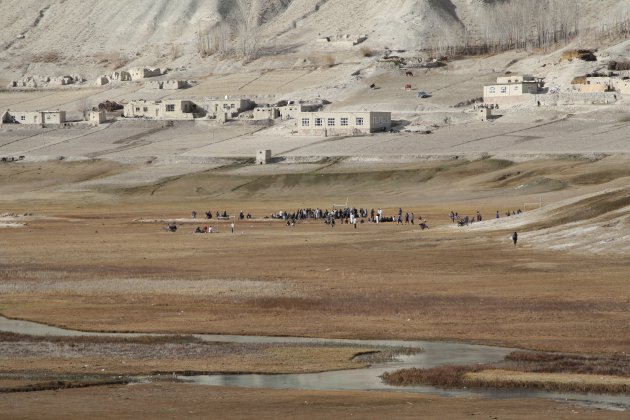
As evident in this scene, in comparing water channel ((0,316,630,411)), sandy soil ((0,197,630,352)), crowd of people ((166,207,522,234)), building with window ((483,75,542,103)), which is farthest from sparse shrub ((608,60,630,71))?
water channel ((0,316,630,411))

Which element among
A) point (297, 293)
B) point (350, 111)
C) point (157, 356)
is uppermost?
point (350, 111)

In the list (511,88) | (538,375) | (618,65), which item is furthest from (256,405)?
(618,65)

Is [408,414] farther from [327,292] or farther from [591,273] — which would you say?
[591,273]

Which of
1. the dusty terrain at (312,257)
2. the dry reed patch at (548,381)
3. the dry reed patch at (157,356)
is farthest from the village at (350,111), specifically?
the dry reed patch at (548,381)

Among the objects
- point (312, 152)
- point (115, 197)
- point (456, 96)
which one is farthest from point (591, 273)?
point (456, 96)

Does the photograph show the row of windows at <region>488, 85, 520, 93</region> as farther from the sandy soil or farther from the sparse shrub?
the sandy soil

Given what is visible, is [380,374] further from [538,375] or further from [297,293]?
[297,293]
